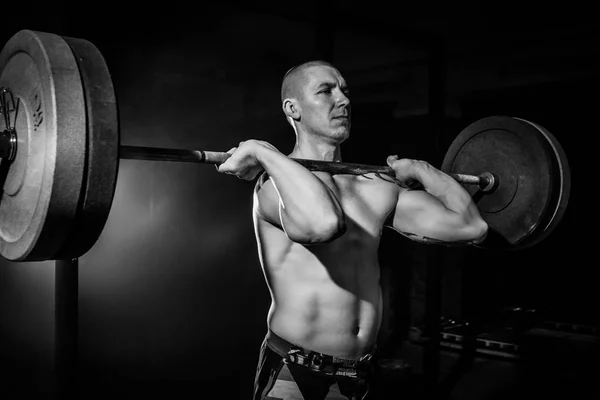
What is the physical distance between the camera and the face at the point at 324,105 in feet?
5.87

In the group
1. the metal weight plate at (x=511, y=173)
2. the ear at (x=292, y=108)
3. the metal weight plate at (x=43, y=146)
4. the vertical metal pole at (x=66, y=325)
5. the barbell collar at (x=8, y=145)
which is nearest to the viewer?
the metal weight plate at (x=43, y=146)

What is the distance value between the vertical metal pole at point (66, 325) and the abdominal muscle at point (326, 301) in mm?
1089

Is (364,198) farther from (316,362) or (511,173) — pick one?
(511,173)

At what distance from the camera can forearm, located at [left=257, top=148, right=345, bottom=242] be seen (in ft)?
4.65

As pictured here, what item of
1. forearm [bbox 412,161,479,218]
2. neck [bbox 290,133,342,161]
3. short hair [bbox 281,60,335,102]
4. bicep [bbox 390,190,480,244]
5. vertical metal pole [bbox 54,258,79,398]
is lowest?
vertical metal pole [bbox 54,258,79,398]

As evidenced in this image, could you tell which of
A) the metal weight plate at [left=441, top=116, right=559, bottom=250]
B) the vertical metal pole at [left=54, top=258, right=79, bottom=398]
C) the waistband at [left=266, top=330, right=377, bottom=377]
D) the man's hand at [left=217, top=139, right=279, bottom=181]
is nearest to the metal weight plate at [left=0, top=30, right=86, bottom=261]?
the man's hand at [left=217, top=139, right=279, bottom=181]

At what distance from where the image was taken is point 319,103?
70.6 inches

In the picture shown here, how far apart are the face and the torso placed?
6.1 inches

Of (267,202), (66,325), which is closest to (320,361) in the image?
(267,202)

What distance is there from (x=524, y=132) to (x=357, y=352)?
40.8 inches

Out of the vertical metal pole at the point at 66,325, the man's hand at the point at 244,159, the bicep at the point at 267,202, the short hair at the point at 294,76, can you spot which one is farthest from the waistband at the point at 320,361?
the vertical metal pole at the point at 66,325

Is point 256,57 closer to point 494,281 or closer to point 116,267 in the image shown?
point 116,267

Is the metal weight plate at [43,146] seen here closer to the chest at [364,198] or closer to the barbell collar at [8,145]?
the barbell collar at [8,145]

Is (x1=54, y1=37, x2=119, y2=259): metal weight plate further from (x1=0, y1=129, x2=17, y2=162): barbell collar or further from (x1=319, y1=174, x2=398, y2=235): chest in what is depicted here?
(x1=319, y1=174, x2=398, y2=235): chest
